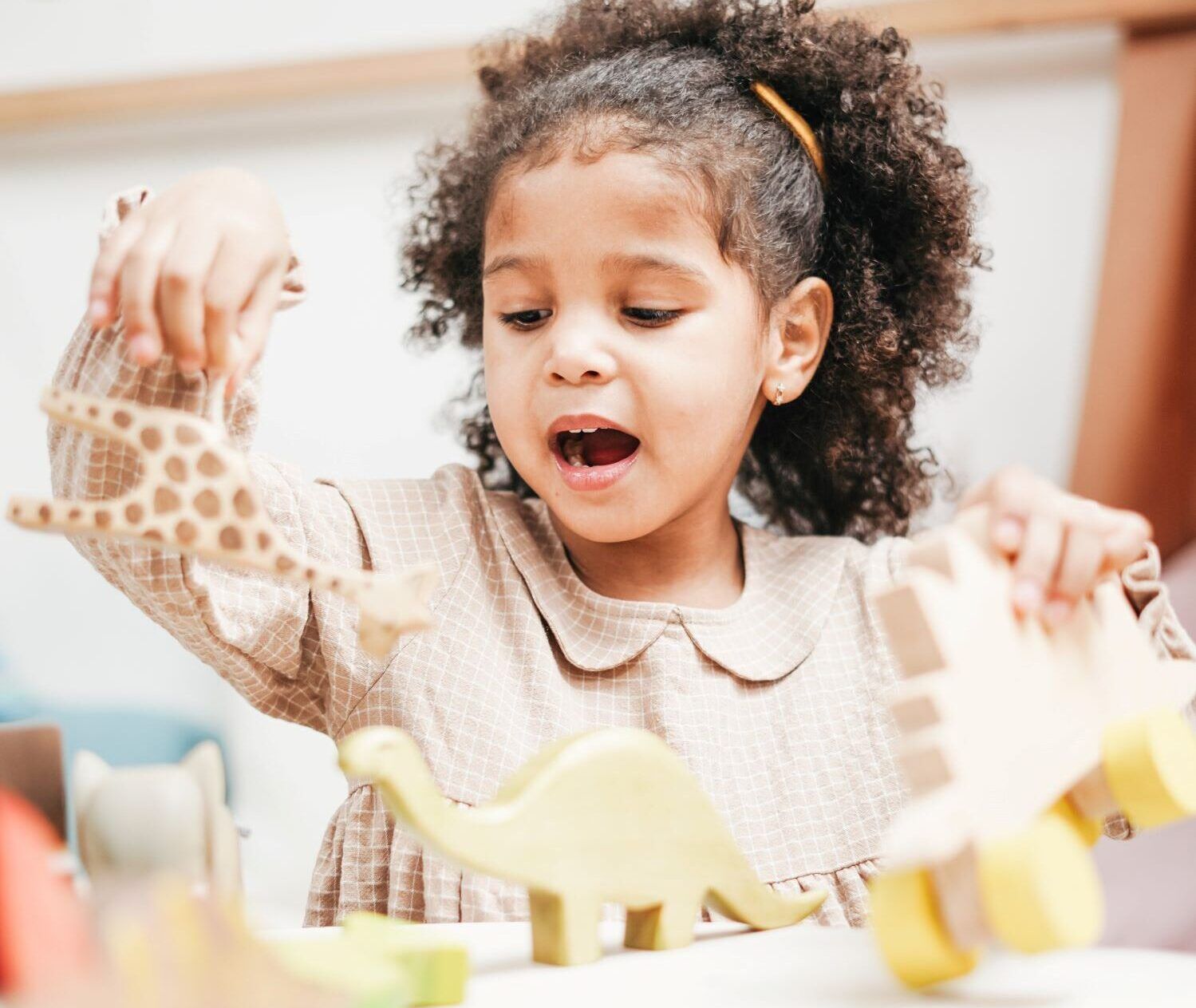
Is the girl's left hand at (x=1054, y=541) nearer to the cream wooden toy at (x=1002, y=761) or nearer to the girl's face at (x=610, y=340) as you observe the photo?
Answer: the cream wooden toy at (x=1002, y=761)

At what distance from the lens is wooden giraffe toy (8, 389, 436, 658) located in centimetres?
38

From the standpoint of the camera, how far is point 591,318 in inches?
26.7

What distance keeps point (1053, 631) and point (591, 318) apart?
32 cm

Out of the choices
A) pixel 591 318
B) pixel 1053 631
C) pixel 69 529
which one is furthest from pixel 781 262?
pixel 69 529

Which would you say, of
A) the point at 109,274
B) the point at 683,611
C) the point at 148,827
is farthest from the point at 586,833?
the point at 683,611

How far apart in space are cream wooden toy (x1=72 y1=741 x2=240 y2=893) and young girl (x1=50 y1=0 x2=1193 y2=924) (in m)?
0.22

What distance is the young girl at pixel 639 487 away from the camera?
2.22 feet

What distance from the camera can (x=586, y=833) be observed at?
410mm

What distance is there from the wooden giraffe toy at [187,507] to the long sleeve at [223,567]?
0.16 m

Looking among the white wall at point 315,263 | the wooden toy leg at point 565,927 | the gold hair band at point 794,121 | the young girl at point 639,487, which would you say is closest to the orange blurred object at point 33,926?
the wooden toy leg at point 565,927

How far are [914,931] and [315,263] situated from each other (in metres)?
1.12

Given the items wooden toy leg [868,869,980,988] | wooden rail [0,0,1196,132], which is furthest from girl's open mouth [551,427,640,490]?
wooden rail [0,0,1196,132]

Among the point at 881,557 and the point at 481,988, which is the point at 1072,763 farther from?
the point at 881,557

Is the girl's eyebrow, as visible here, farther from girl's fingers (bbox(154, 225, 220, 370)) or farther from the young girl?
girl's fingers (bbox(154, 225, 220, 370))
